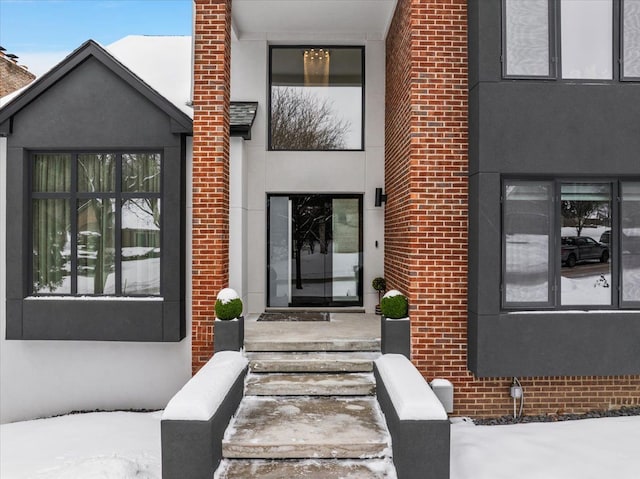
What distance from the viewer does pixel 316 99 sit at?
9656mm

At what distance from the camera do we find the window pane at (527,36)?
617cm

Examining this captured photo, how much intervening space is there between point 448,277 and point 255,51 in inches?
231

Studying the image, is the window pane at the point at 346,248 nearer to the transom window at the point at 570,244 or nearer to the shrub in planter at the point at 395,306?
the shrub in planter at the point at 395,306

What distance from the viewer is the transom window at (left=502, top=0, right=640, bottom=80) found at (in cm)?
616

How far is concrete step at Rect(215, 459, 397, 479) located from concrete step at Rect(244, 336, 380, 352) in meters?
2.00

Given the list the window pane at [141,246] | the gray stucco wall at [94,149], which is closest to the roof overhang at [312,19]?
the gray stucco wall at [94,149]

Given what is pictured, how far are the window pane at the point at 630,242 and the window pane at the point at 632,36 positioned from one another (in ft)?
5.10

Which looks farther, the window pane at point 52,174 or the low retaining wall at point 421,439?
the window pane at point 52,174

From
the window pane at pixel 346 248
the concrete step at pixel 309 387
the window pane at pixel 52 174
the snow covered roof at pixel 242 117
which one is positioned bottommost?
the concrete step at pixel 309 387

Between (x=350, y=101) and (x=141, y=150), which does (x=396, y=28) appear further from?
(x=141, y=150)

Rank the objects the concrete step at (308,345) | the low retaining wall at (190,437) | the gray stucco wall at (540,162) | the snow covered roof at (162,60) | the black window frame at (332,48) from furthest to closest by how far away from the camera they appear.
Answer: the black window frame at (332,48) → the snow covered roof at (162,60) → the concrete step at (308,345) → the gray stucco wall at (540,162) → the low retaining wall at (190,437)

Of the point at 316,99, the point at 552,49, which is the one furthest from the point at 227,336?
the point at 552,49

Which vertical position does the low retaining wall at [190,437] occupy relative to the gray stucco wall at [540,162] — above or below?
below

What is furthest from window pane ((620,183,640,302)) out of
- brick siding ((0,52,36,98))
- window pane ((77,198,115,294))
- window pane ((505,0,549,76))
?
brick siding ((0,52,36,98))
